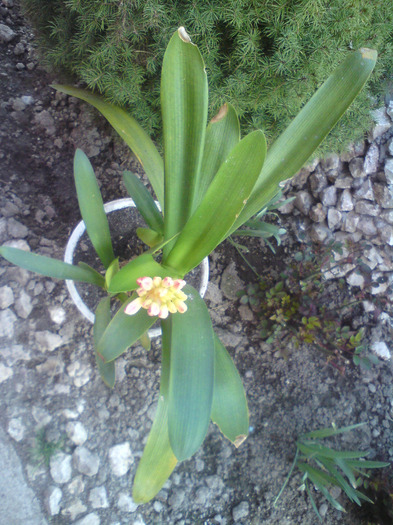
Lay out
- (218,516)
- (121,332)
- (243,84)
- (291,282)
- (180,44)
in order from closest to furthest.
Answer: (180,44)
(121,332)
(243,84)
(218,516)
(291,282)

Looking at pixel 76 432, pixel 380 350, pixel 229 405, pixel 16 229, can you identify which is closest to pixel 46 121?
pixel 16 229

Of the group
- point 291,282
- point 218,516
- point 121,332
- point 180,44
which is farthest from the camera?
point 291,282

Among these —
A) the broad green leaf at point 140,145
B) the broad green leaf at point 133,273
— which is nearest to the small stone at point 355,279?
the broad green leaf at point 140,145

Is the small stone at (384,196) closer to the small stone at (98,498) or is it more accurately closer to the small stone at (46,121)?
the small stone at (46,121)

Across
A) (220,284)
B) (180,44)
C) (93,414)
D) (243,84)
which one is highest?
(180,44)

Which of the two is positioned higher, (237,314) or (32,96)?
(32,96)

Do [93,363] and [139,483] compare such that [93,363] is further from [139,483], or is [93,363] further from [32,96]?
[32,96]

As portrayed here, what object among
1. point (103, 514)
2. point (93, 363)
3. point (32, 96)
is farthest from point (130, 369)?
point (32, 96)
